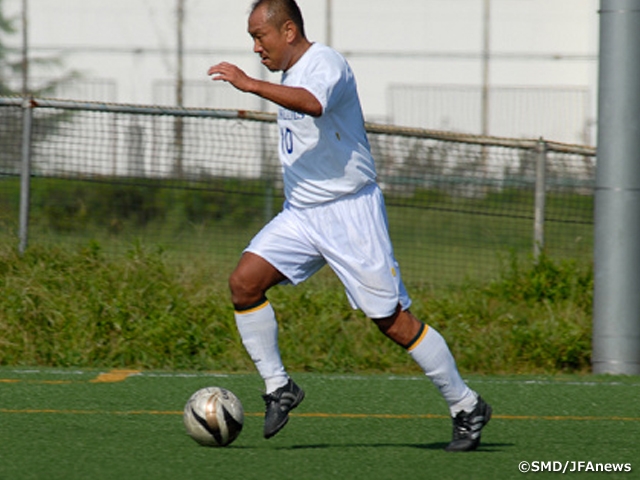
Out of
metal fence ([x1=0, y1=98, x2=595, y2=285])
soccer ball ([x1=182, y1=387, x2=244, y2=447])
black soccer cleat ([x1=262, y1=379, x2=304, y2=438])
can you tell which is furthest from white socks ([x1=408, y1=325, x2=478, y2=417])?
metal fence ([x1=0, y1=98, x2=595, y2=285])

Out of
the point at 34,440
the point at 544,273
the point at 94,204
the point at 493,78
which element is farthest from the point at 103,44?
the point at 34,440

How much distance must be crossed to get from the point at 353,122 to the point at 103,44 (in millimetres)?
20577

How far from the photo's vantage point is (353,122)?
600 centimetres

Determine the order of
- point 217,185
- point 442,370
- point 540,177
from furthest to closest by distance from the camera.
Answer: point 217,185 < point 540,177 < point 442,370

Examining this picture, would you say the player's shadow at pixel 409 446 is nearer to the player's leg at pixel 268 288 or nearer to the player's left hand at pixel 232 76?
the player's leg at pixel 268 288

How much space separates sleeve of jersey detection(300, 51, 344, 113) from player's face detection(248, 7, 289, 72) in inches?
8.5

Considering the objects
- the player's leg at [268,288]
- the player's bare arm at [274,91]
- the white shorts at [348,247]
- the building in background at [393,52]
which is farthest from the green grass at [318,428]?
the building in background at [393,52]

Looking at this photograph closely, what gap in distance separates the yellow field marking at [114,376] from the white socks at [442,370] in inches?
114

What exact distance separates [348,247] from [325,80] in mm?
834

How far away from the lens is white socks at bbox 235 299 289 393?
240 inches

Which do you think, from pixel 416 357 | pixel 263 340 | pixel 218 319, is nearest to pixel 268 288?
pixel 263 340

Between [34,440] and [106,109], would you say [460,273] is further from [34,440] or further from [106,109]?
[34,440]

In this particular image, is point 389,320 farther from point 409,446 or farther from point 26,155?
point 26,155

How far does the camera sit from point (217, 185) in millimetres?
11320
